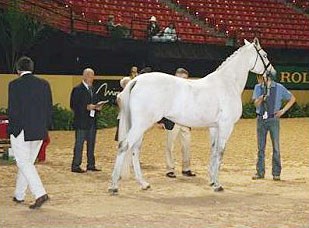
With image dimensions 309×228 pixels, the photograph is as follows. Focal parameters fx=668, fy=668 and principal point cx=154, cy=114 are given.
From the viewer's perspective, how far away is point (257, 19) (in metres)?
32.1

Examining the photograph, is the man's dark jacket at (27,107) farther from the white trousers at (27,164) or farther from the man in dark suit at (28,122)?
the white trousers at (27,164)

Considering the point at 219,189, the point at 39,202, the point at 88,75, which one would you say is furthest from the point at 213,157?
the point at 39,202

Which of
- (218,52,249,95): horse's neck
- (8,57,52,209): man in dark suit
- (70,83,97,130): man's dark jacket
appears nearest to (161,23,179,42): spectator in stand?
(70,83,97,130): man's dark jacket

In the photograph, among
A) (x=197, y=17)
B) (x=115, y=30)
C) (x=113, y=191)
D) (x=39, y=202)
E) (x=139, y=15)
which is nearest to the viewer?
(x=39, y=202)

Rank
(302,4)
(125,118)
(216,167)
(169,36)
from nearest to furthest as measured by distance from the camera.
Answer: (125,118) < (216,167) < (169,36) < (302,4)

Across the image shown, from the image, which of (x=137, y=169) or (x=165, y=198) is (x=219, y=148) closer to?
(x=137, y=169)

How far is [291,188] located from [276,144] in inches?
47.6

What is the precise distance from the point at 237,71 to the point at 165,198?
2549 mm

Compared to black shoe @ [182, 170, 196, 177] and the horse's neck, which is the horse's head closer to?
the horse's neck

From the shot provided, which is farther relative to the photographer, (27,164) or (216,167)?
(216,167)

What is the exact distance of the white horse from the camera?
30.8 ft

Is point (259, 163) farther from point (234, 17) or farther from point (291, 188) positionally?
point (234, 17)

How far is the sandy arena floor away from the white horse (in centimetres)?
50

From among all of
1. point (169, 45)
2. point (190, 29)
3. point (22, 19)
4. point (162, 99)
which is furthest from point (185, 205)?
point (190, 29)
